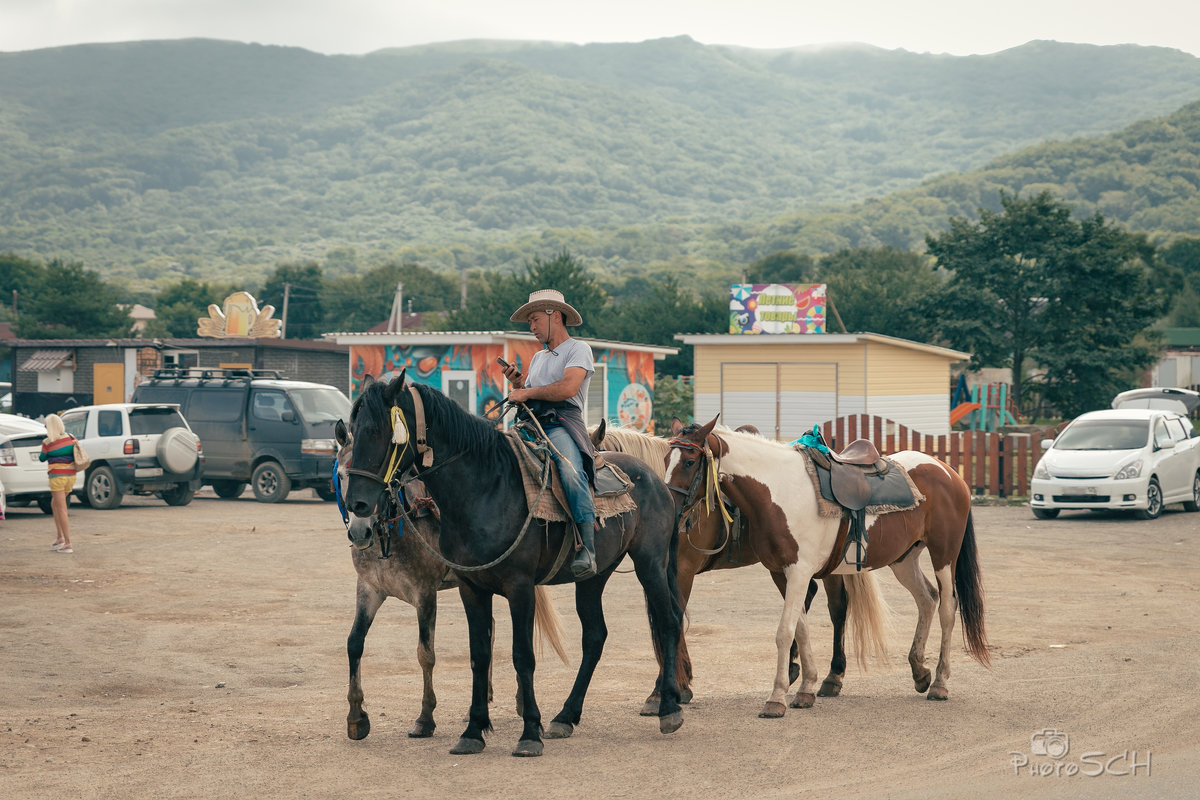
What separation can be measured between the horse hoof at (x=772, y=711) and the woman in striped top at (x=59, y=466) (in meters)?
11.6

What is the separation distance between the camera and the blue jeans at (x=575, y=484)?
703 cm

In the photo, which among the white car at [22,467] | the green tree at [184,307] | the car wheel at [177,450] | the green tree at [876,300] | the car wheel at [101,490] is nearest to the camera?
the white car at [22,467]

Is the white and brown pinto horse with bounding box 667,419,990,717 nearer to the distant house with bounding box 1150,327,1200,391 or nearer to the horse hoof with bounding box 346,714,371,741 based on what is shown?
the horse hoof with bounding box 346,714,371,741

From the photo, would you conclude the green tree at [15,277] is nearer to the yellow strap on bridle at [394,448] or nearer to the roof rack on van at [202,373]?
the roof rack on van at [202,373]

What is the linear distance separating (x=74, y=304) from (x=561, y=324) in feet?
244

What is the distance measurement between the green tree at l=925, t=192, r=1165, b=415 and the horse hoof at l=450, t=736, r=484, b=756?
1410 inches

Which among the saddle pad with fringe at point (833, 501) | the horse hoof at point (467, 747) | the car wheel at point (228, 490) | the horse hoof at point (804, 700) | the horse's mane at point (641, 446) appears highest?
the horse's mane at point (641, 446)

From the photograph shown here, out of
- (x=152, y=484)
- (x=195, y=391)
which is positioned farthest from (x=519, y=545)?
(x=195, y=391)

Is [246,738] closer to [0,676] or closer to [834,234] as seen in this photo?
[0,676]

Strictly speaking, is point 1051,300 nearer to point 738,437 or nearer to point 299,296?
point 738,437

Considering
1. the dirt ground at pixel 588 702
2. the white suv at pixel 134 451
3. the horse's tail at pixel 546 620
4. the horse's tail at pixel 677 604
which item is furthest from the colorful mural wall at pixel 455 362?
the horse's tail at pixel 677 604

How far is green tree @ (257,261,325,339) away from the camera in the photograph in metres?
104

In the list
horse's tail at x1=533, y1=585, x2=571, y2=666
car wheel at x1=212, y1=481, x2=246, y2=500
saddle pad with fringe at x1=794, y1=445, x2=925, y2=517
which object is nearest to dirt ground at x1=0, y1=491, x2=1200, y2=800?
horse's tail at x1=533, y1=585, x2=571, y2=666

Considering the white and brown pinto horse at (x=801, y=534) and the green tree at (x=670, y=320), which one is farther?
the green tree at (x=670, y=320)
